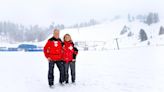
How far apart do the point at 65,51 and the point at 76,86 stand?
A: 101 centimetres

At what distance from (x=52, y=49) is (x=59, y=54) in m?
0.24

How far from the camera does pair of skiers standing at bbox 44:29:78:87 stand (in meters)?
8.09

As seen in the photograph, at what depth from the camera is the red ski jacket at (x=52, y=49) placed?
8086 mm

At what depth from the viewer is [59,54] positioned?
818cm

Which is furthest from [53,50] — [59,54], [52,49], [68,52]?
[68,52]

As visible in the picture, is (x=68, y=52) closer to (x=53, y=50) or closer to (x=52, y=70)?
(x=53, y=50)

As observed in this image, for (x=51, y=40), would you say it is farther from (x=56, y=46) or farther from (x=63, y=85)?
(x=63, y=85)

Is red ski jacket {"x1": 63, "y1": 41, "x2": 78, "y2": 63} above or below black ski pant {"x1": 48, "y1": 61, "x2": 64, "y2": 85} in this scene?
above

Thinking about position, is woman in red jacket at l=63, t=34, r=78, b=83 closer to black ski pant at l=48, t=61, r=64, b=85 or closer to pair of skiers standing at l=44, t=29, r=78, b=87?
pair of skiers standing at l=44, t=29, r=78, b=87

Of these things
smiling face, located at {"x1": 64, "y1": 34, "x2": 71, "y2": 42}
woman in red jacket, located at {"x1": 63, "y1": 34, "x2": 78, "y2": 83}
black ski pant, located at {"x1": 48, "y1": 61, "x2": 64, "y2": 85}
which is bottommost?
black ski pant, located at {"x1": 48, "y1": 61, "x2": 64, "y2": 85}

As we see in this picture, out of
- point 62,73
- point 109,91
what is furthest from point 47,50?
point 109,91

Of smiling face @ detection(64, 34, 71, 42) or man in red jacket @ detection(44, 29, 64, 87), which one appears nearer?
man in red jacket @ detection(44, 29, 64, 87)

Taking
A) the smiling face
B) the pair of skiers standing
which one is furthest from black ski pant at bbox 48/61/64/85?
the smiling face

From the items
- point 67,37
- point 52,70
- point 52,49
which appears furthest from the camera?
point 67,37
